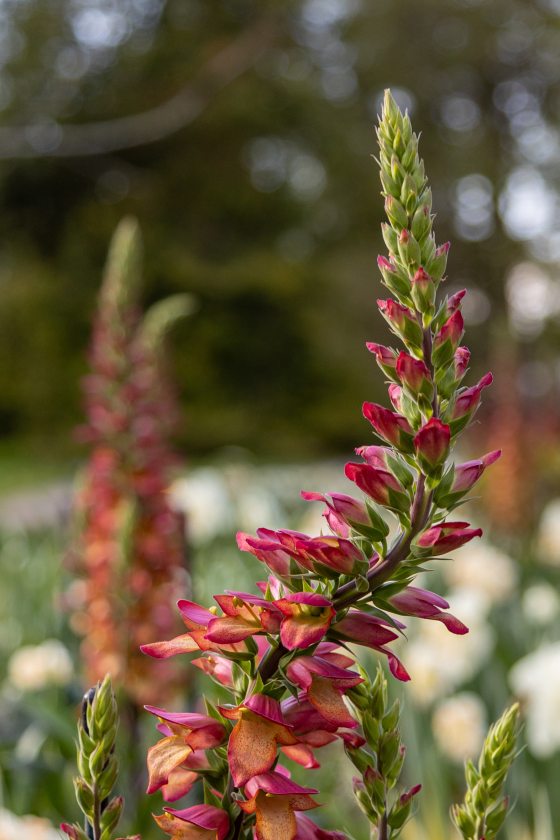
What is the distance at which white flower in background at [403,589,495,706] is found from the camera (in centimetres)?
228

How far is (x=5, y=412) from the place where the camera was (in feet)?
52.8

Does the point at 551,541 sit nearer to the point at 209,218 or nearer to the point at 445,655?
the point at 445,655

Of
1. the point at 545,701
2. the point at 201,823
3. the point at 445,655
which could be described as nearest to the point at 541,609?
the point at 445,655

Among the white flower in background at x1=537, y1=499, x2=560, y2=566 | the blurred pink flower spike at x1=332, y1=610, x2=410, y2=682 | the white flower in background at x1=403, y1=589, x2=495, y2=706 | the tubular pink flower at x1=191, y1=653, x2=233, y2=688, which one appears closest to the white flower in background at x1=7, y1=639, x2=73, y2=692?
the white flower in background at x1=403, y1=589, x2=495, y2=706

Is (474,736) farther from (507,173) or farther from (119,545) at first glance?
(507,173)

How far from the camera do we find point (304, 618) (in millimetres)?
455

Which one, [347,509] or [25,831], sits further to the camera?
[25,831]

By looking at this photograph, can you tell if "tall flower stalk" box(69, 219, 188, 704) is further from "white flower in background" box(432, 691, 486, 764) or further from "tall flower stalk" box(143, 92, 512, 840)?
"tall flower stalk" box(143, 92, 512, 840)

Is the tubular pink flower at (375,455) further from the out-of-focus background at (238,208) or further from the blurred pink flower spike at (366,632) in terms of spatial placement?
the out-of-focus background at (238,208)

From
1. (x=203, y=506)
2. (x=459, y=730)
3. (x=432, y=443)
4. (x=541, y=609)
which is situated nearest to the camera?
(x=432, y=443)

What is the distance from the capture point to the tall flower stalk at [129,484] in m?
2.02

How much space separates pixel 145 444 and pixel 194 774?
5.51 feet

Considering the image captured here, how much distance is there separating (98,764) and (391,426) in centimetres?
24

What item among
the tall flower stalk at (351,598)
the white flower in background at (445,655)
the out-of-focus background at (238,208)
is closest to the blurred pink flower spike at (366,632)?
the tall flower stalk at (351,598)
